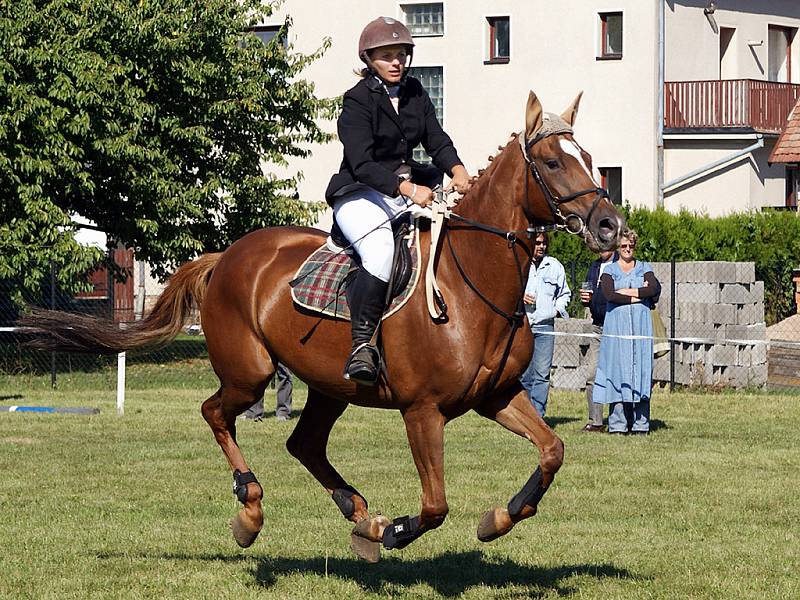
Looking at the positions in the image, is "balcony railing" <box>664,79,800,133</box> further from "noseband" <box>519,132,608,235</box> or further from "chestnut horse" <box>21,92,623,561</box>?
"noseband" <box>519,132,608,235</box>

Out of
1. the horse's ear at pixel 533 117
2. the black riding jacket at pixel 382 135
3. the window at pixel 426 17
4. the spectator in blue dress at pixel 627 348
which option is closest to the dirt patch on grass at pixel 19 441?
the spectator in blue dress at pixel 627 348

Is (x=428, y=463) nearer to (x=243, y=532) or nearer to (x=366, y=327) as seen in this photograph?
(x=366, y=327)

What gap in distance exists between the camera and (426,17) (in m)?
38.9

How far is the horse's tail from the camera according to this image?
32.5 ft

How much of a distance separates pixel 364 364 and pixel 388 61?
169cm

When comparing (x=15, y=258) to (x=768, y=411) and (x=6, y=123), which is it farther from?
(x=768, y=411)

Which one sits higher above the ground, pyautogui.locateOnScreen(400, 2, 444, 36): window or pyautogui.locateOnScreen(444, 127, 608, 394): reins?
pyautogui.locateOnScreen(400, 2, 444, 36): window

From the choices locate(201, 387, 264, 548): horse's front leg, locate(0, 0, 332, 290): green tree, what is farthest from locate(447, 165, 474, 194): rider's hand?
locate(0, 0, 332, 290): green tree

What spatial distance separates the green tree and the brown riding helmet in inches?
614

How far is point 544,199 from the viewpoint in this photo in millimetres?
7266

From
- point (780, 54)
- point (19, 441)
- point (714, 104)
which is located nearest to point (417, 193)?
point (19, 441)

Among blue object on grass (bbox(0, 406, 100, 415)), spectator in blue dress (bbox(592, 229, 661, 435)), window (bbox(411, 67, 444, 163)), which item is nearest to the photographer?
spectator in blue dress (bbox(592, 229, 661, 435))

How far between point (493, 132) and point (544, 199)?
31611 millimetres

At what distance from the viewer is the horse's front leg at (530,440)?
295 inches
